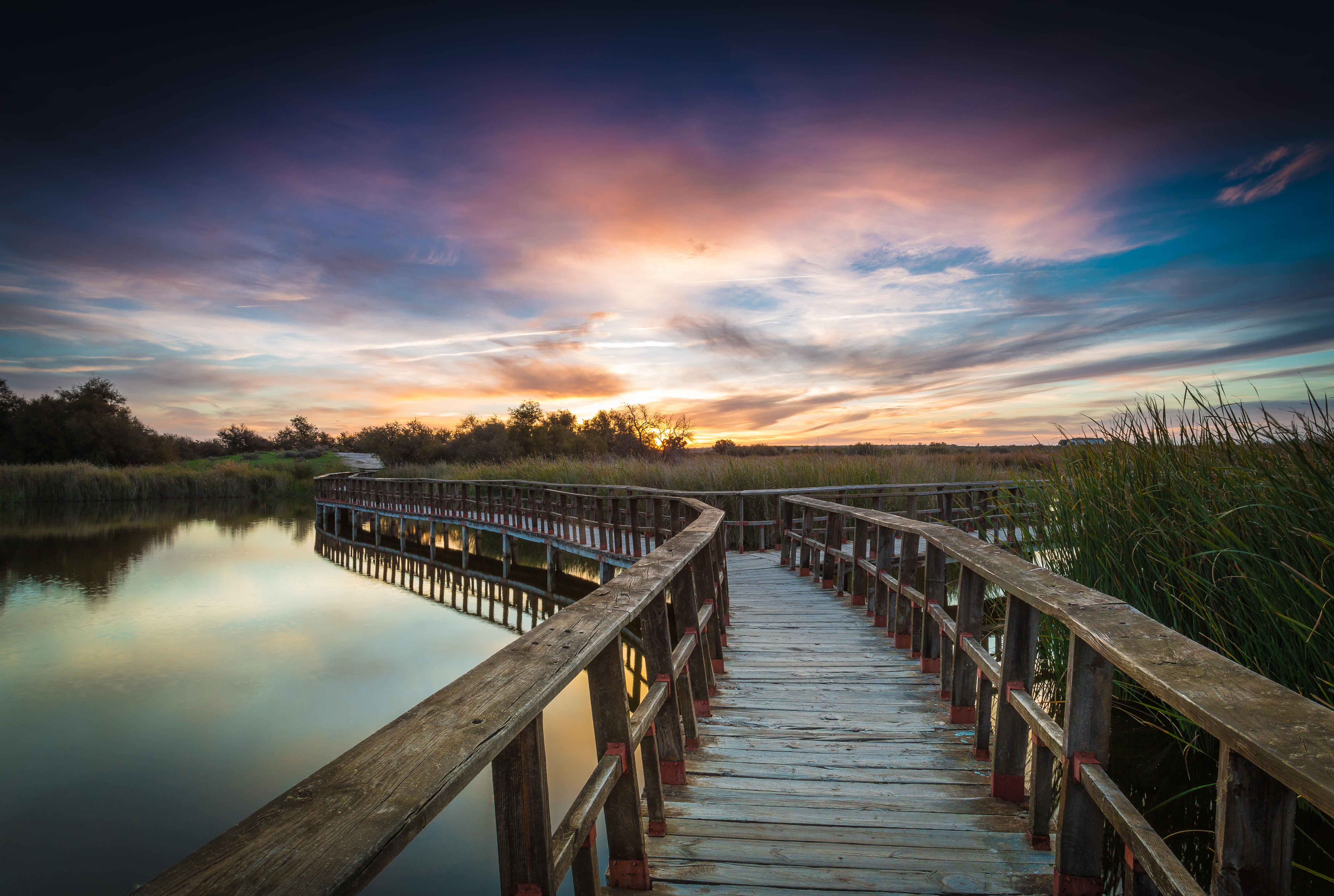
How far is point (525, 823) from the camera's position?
1287 mm

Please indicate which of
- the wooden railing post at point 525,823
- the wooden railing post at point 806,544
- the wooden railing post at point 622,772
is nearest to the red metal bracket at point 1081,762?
the wooden railing post at point 622,772

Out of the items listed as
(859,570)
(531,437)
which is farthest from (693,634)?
(531,437)

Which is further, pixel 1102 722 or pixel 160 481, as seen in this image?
pixel 160 481

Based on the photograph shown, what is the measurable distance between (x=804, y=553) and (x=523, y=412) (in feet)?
140

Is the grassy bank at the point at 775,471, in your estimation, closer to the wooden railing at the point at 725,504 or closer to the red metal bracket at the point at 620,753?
the wooden railing at the point at 725,504

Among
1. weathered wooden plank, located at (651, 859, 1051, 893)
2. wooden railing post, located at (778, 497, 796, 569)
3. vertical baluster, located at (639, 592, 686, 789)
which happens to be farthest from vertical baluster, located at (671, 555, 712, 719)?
wooden railing post, located at (778, 497, 796, 569)

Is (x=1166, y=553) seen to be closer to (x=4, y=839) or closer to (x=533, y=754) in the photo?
(x=533, y=754)

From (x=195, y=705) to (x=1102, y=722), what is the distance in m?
11.6

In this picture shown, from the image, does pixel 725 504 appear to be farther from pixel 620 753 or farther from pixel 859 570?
pixel 620 753

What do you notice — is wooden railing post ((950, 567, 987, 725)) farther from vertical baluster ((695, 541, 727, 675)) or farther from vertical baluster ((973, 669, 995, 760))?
vertical baluster ((695, 541, 727, 675))

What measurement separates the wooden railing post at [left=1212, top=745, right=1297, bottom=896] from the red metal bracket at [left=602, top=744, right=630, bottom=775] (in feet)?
4.60

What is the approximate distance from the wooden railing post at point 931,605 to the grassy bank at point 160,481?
152 ft

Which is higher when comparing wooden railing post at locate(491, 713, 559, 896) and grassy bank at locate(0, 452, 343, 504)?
wooden railing post at locate(491, 713, 559, 896)

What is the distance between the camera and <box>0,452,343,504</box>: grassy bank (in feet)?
110
